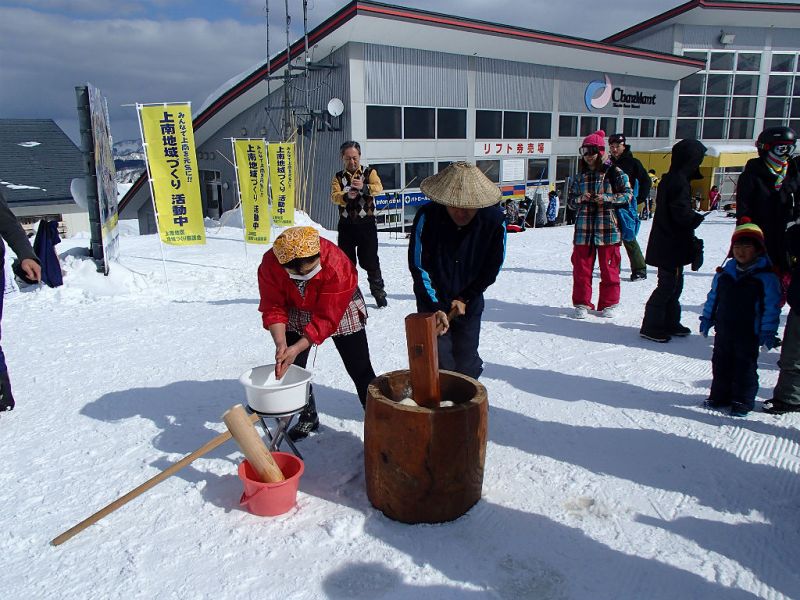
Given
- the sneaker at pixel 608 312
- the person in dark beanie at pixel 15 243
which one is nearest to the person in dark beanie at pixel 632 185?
the sneaker at pixel 608 312

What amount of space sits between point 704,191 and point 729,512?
78.7ft

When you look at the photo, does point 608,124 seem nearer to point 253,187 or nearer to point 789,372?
point 253,187

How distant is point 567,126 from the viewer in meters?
22.8

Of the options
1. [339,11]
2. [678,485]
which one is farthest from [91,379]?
[339,11]

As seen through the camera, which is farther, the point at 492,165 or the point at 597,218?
the point at 492,165

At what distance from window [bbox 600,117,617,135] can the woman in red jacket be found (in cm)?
2409

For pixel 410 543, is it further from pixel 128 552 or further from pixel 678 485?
pixel 678 485

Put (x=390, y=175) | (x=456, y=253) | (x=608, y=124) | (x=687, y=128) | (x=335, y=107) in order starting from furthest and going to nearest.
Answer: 1. (x=687, y=128)
2. (x=608, y=124)
3. (x=390, y=175)
4. (x=335, y=107)
5. (x=456, y=253)

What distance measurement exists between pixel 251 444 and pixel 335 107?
53.0 feet

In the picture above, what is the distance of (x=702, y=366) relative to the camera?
445 cm

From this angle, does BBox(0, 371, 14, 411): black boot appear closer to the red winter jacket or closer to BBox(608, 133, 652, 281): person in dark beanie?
the red winter jacket

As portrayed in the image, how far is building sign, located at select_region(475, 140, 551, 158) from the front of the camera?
20381 mm

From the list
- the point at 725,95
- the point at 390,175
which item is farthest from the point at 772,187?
the point at 725,95

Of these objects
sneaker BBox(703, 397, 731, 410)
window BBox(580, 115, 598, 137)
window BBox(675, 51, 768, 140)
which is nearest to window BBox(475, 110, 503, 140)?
window BBox(580, 115, 598, 137)
